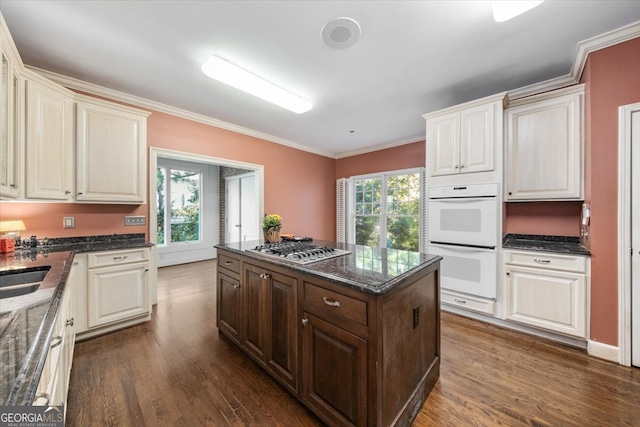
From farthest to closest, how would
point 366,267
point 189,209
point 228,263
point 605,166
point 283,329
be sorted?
point 189,209 < point 228,263 < point 605,166 < point 283,329 < point 366,267

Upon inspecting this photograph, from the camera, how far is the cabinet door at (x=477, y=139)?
2.66 m

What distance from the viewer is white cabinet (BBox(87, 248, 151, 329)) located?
7.86 feet

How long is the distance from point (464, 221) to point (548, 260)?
0.78 metres

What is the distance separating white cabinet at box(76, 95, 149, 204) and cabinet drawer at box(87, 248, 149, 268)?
0.60 meters

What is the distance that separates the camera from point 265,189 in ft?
14.9

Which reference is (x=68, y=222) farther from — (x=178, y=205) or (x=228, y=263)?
(x=178, y=205)

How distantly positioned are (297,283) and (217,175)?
5569mm

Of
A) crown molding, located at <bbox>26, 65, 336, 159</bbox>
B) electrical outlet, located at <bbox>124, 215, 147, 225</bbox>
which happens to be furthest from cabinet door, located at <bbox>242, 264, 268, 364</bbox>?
crown molding, located at <bbox>26, 65, 336, 159</bbox>

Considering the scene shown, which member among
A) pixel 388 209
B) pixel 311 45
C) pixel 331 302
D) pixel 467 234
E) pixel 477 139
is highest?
pixel 311 45

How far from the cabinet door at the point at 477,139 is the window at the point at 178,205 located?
5608 millimetres

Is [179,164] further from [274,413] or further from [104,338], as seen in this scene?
[274,413]

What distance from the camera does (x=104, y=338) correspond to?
2447 millimetres

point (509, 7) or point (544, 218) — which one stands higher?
point (509, 7)
